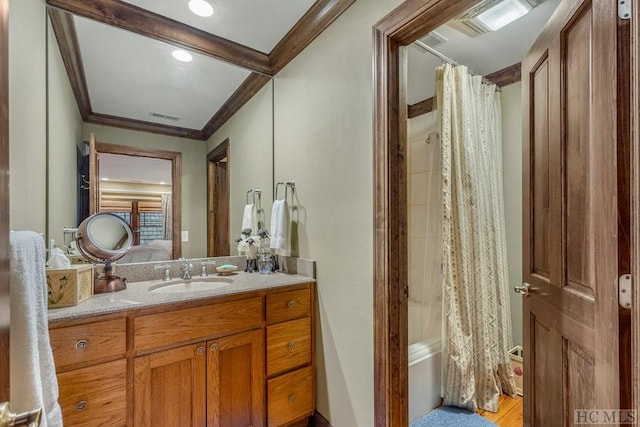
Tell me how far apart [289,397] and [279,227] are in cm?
100

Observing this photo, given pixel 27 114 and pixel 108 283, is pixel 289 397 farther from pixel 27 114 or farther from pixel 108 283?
pixel 27 114

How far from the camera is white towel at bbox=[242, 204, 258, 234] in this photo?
2164mm

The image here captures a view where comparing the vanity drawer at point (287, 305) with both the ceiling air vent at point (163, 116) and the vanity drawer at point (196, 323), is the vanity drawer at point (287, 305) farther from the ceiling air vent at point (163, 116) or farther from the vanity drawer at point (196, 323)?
the ceiling air vent at point (163, 116)

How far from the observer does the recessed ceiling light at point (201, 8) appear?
1602 millimetres

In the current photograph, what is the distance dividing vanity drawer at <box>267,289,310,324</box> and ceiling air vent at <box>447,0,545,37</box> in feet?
6.10

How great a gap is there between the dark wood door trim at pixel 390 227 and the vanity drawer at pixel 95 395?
1.10 m

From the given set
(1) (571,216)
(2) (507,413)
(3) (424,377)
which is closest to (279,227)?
(3) (424,377)

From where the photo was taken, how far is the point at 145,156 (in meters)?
1.83

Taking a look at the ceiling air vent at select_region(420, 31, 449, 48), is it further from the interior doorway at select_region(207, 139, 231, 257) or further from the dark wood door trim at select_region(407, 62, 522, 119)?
the interior doorway at select_region(207, 139, 231, 257)

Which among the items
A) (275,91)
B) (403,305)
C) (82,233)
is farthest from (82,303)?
(275,91)

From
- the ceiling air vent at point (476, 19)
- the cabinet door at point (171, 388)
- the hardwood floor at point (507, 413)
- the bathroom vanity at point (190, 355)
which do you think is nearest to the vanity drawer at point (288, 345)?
the bathroom vanity at point (190, 355)

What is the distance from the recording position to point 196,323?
1359 mm

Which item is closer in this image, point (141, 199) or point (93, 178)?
point (93, 178)

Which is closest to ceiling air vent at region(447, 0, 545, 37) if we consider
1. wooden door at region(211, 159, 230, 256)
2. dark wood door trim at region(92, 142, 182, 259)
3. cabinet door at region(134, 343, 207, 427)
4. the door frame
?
the door frame
